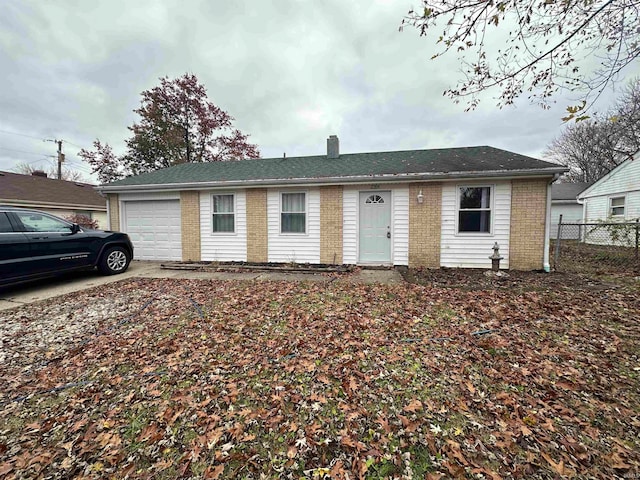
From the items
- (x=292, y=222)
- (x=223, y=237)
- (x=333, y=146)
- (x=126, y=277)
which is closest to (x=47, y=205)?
(x=126, y=277)

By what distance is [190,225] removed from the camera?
9008 millimetres

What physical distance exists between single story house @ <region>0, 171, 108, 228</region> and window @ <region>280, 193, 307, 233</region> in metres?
12.1

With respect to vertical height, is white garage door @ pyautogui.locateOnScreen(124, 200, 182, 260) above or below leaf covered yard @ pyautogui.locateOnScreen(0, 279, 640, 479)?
above

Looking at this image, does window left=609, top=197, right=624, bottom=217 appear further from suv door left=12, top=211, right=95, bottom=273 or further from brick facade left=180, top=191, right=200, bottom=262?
suv door left=12, top=211, right=95, bottom=273

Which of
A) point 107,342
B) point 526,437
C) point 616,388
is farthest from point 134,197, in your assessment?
point 616,388

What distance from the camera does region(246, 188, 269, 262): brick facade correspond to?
855 cm

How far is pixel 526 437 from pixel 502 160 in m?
7.80

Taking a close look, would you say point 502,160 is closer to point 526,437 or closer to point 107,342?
point 526,437

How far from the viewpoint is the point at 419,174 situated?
23.8 ft

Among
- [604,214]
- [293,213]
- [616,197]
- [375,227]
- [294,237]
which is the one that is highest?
[616,197]

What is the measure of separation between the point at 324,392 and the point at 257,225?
681cm

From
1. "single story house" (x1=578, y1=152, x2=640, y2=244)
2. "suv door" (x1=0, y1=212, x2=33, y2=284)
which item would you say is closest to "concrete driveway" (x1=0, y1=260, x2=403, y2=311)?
"suv door" (x1=0, y1=212, x2=33, y2=284)

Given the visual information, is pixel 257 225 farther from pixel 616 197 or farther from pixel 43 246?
pixel 616 197

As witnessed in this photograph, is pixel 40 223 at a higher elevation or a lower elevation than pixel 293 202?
lower
